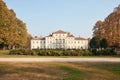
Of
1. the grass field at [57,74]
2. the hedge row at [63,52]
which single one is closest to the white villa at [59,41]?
the hedge row at [63,52]

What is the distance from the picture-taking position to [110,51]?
148 ft

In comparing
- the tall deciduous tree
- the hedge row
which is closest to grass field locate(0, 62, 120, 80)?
the hedge row

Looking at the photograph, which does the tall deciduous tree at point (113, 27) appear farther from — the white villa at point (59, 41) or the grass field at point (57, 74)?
the white villa at point (59, 41)

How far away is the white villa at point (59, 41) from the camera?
134 meters

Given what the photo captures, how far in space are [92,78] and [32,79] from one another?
2898 mm

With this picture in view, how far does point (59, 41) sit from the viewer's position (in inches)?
5271

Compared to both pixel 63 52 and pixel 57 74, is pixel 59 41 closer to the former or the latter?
pixel 63 52

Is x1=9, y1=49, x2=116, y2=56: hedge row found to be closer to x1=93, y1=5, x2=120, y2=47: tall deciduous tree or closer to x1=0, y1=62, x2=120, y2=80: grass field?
x1=93, y1=5, x2=120, y2=47: tall deciduous tree

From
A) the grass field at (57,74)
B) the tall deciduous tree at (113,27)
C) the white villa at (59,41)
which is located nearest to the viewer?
the grass field at (57,74)

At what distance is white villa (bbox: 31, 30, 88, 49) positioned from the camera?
440ft

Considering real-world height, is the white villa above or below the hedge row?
above

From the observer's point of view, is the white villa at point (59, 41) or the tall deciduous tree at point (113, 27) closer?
the tall deciduous tree at point (113, 27)

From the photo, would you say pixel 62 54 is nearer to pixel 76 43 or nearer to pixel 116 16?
pixel 116 16

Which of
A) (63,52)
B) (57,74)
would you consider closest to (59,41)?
(63,52)
